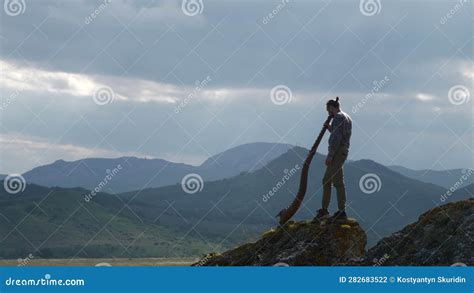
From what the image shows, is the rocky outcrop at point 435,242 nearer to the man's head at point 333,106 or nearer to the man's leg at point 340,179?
the man's leg at point 340,179

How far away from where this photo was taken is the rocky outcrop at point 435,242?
809 inches

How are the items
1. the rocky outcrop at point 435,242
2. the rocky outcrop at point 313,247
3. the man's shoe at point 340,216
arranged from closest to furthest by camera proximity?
1. the rocky outcrop at point 435,242
2. the rocky outcrop at point 313,247
3. the man's shoe at point 340,216

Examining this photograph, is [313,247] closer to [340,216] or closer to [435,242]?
[340,216]

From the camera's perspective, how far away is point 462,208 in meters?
22.8

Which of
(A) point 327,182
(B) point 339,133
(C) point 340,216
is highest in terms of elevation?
(B) point 339,133

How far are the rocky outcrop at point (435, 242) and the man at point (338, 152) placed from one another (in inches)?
78.8

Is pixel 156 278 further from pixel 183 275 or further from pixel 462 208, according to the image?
pixel 462 208

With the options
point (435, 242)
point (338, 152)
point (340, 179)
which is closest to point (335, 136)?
point (338, 152)

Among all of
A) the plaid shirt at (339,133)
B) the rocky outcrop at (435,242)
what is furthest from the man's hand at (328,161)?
the rocky outcrop at (435,242)

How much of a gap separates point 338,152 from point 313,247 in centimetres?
337

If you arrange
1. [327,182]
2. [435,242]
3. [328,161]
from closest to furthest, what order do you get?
[435,242] < [328,161] < [327,182]

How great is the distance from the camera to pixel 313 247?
22.9 meters

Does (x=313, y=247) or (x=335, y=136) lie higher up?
(x=335, y=136)

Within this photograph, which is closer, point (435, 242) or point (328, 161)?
point (435, 242)
